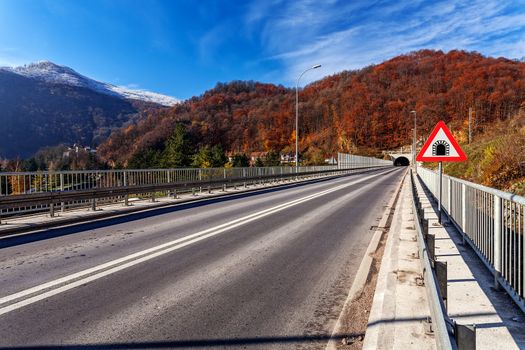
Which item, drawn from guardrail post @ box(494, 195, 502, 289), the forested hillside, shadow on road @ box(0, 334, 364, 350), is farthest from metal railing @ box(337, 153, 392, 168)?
shadow on road @ box(0, 334, 364, 350)

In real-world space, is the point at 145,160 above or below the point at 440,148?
above

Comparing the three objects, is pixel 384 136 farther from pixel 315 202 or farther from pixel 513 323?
pixel 513 323

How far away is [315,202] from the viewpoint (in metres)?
15.1

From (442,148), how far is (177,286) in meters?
6.71

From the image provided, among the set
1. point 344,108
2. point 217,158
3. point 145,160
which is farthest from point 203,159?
point 344,108

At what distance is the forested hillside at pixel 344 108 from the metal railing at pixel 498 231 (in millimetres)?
114820

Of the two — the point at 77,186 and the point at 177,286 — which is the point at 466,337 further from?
the point at 77,186

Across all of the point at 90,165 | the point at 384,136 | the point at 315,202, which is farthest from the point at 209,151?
the point at 384,136

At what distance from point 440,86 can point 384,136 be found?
27.5m

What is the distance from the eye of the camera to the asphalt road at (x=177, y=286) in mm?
3385

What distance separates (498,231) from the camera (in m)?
4.36

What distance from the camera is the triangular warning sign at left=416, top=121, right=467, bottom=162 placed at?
8125mm

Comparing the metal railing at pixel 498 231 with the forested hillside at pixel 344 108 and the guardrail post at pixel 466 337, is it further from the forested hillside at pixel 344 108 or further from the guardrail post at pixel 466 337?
the forested hillside at pixel 344 108

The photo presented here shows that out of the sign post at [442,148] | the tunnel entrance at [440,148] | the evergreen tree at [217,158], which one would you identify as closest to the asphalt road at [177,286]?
the sign post at [442,148]
